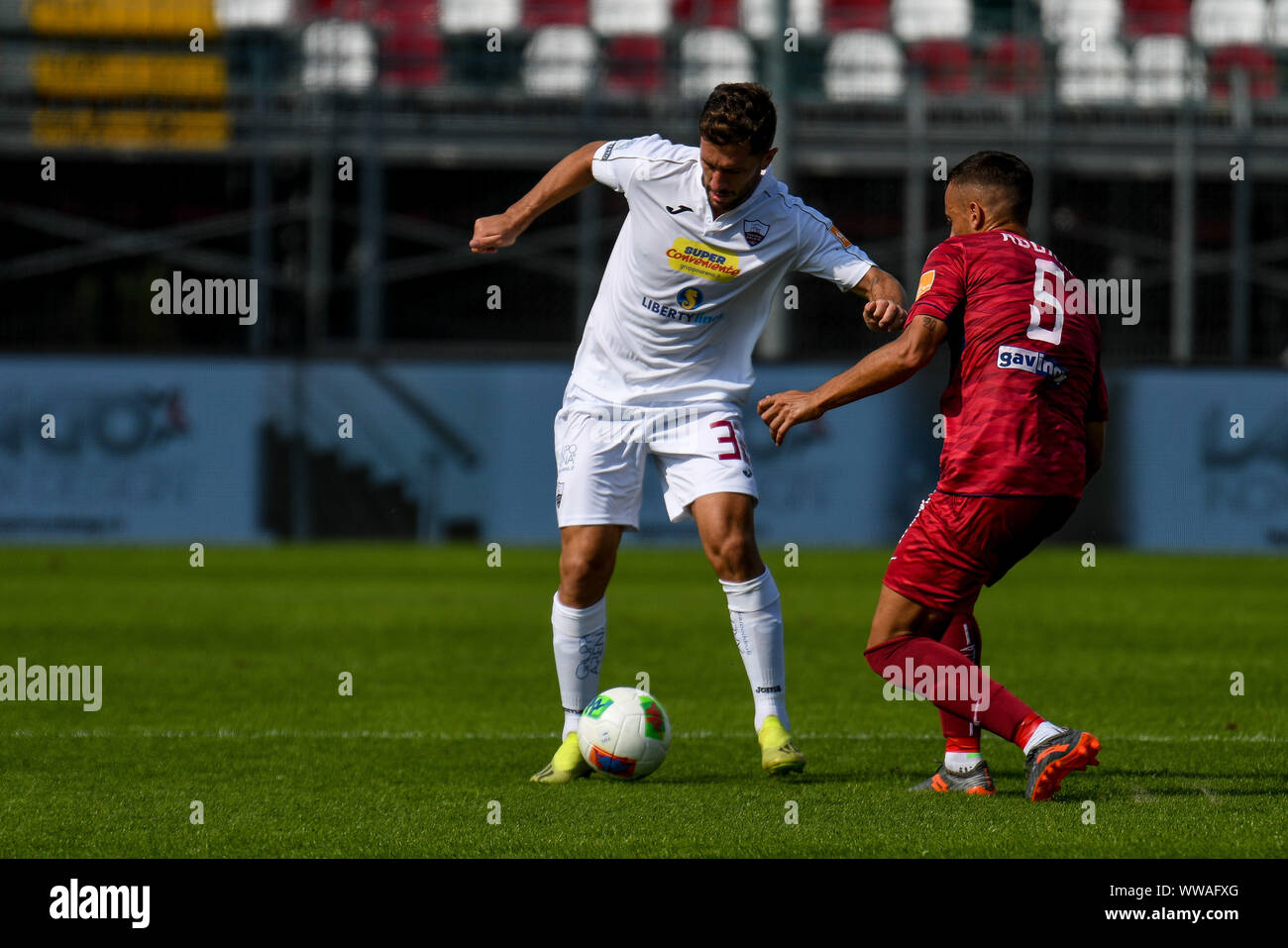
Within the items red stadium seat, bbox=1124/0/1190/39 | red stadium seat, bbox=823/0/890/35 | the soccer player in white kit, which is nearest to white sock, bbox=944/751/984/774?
the soccer player in white kit

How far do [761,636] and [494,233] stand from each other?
1.56m

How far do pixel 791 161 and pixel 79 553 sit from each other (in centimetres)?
794

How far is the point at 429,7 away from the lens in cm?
1986

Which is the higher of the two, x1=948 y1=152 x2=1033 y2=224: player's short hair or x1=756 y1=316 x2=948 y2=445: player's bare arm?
x1=948 y1=152 x2=1033 y2=224: player's short hair

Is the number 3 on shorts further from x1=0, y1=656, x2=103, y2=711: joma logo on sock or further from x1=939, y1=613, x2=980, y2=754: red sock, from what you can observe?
x1=0, y1=656, x2=103, y2=711: joma logo on sock

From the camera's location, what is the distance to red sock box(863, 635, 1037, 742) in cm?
485

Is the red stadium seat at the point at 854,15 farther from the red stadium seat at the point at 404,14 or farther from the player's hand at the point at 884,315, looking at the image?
the player's hand at the point at 884,315

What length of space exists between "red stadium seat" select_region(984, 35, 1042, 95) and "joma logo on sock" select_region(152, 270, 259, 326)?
7768 mm

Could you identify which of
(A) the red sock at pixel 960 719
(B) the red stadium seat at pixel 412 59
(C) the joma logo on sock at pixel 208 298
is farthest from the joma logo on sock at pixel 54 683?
(B) the red stadium seat at pixel 412 59

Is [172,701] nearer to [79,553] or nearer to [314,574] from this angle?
[314,574]

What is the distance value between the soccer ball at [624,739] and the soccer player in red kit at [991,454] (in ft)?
2.74

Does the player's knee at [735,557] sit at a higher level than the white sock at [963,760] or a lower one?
higher

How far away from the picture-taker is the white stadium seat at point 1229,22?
707 inches

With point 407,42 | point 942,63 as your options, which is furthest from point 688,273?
point 407,42
